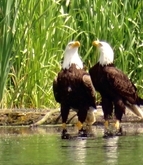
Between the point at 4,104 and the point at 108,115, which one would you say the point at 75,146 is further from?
the point at 4,104

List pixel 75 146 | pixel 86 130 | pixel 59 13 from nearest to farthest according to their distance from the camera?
pixel 75 146 → pixel 86 130 → pixel 59 13

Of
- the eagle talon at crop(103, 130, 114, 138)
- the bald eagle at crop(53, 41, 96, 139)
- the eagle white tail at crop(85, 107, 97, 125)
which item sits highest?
the bald eagle at crop(53, 41, 96, 139)

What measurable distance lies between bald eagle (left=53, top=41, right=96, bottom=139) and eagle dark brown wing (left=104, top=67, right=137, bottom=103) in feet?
0.99

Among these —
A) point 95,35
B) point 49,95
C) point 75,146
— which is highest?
point 95,35

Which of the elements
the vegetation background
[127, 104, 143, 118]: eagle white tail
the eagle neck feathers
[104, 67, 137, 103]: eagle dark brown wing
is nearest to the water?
[127, 104, 143, 118]: eagle white tail

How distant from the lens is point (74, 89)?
10008 millimetres

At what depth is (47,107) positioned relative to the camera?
11625mm

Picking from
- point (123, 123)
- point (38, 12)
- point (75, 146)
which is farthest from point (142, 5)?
point (75, 146)

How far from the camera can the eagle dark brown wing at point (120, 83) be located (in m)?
10.2

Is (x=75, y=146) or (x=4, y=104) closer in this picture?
(x=75, y=146)

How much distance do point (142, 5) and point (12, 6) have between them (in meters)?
2.51

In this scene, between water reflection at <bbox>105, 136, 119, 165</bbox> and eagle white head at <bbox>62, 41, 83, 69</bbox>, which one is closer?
water reflection at <bbox>105, 136, 119, 165</bbox>

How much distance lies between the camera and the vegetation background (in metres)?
11.2

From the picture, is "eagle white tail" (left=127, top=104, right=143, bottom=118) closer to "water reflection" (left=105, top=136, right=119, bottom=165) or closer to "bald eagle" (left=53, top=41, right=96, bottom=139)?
"bald eagle" (left=53, top=41, right=96, bottom=139)
